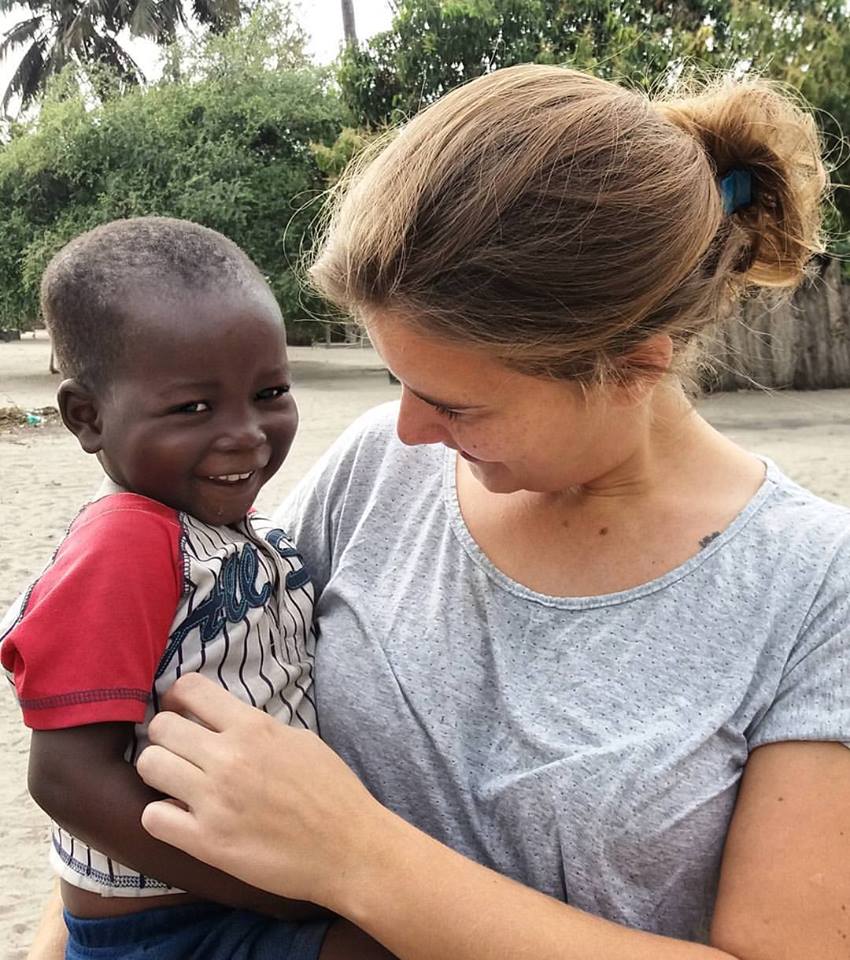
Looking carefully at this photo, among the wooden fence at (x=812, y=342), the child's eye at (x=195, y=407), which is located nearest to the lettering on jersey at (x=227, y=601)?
the child's eye at (x=195, y=407)

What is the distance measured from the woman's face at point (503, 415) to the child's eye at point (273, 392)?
0.28 m

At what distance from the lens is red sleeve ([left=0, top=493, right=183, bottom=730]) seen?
1.32m

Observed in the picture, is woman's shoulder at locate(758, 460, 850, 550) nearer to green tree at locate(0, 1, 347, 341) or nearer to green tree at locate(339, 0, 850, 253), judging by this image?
green tree at locate(339, 0, 850, 253)

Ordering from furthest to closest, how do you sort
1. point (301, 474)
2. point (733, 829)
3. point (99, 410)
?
1. point (301, 474)
2. point (99, 410)
3. point (733, 829)

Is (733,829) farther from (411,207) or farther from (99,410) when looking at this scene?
(99,410)

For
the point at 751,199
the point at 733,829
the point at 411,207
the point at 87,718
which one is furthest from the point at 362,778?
the point at 751,199

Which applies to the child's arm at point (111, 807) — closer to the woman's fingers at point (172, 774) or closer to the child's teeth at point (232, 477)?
the woman's fingers at point (172, 774)

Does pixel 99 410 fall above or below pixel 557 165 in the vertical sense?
below

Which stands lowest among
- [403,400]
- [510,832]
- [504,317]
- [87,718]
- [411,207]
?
[510,832]

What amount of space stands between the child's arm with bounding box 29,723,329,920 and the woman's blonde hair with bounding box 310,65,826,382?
67 cm

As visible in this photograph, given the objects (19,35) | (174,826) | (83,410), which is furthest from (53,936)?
(19,35)

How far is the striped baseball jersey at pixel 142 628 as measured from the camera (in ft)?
4.34

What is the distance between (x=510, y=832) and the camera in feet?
4.23

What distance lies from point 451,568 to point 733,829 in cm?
52
